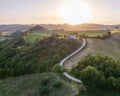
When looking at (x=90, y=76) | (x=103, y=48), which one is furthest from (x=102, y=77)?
(x=103, y=48)

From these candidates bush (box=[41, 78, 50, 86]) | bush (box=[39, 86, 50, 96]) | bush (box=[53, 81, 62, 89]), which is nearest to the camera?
bush (box=[39, 86, 50, 96])

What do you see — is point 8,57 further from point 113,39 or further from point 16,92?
point 16,92

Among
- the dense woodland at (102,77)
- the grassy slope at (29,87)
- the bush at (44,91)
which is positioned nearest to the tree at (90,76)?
the dense woodland at (102,77)

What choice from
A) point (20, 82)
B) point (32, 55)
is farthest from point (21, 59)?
point (20, 82)

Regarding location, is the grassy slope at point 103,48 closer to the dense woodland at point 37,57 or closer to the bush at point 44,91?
the dense woodland at point 37,57

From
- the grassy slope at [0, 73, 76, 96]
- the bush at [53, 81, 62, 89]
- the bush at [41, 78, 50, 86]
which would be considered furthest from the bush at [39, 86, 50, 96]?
the bush at [41, 78, 50, 86]

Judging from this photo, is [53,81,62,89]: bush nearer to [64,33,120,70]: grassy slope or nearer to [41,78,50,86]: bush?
[41,78,50,86]: bush

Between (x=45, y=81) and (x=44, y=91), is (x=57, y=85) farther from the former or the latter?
(x=45, y=81)
